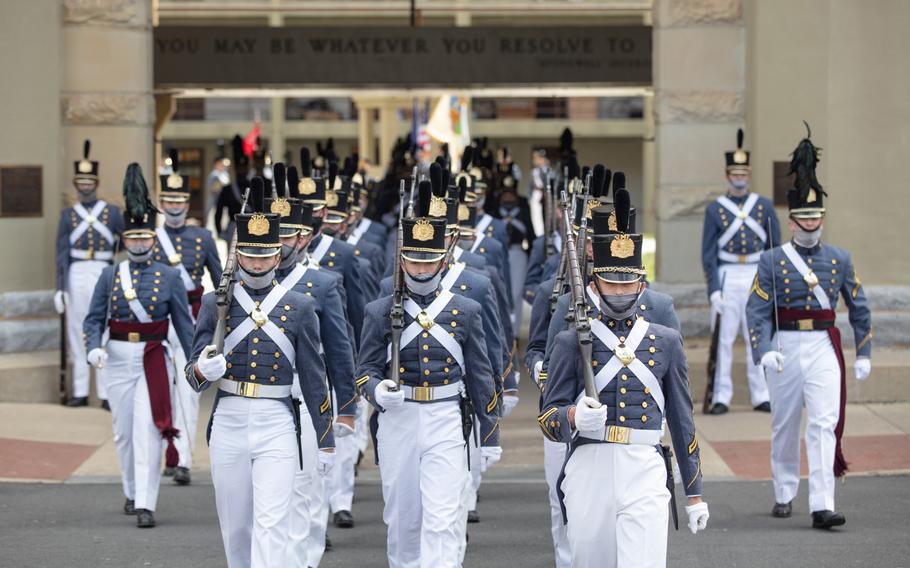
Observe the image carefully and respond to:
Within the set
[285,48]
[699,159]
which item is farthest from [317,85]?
Answer: [699,159]

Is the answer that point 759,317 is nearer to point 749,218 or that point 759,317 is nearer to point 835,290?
point 835,290

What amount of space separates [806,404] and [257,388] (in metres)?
4.59

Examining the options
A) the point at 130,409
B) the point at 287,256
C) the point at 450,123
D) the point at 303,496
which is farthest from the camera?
the point at 450,123

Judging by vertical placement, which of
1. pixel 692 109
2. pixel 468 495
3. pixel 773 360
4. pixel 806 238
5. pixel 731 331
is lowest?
pixel 468 495

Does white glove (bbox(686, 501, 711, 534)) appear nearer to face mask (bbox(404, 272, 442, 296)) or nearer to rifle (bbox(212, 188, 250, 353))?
face mask (bbox(404, 272, 442, 296))

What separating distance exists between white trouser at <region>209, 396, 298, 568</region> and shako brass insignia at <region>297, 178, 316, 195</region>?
395 centimetres

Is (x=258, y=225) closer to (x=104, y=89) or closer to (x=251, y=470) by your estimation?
(x=251, y=470)

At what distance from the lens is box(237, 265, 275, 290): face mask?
28.7ft

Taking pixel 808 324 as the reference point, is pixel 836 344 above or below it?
below

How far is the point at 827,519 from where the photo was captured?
36.1ft

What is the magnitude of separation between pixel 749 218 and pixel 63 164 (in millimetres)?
6830

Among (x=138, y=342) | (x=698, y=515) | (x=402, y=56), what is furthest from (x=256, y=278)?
(x=402, y=56)

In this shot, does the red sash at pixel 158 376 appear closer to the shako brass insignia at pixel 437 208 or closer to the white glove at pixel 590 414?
the shako brass insignia at pixel 437 208

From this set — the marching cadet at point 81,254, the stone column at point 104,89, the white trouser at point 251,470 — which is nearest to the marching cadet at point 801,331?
the white trouser at point 251,470
